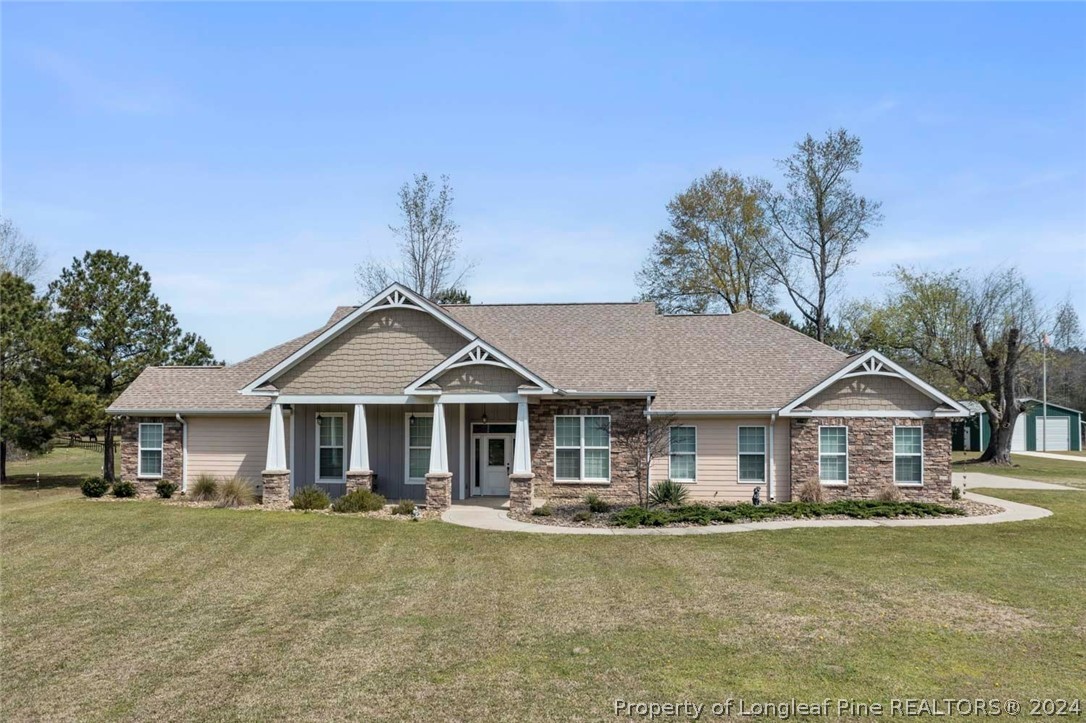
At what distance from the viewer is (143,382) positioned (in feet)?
82.9

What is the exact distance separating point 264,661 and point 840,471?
1749 centimetres

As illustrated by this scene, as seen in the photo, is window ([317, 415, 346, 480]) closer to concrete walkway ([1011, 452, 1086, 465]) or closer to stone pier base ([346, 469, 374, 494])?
stone pier base ([346, 469, 374, 494])

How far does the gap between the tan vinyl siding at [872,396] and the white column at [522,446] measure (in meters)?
8.14

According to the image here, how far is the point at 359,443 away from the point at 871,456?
1445 centimetres

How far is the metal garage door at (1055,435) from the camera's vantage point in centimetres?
5188

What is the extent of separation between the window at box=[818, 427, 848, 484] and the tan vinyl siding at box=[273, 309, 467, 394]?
10638 millimetres

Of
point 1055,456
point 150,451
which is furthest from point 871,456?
point 1055,456

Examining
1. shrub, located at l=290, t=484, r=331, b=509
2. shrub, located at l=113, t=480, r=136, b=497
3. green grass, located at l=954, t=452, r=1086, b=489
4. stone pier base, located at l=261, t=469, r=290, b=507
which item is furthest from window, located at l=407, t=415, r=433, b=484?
green grass, located at l=954, t=452, r=1086, b=489

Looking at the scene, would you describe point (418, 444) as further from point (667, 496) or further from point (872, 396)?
point (872, 396)

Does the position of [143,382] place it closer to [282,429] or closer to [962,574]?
[282,429]

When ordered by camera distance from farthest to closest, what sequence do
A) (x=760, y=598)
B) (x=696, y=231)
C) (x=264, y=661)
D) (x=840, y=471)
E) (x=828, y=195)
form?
(x=696, y=231)
(x=828, y=195)
(x=840, y=471)
(x=760, y=598)
(x=264, y=661)

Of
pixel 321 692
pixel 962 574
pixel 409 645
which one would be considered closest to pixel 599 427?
pixel 962 574

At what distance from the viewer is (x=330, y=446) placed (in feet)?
75.5

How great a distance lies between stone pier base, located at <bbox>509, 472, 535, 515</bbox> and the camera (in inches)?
760
